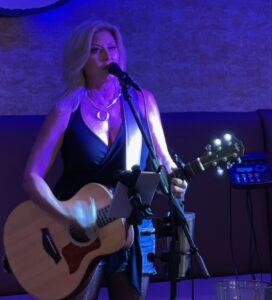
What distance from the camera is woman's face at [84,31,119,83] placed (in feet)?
7.13

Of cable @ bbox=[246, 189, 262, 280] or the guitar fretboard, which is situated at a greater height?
the guitar fretboard

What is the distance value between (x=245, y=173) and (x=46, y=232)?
111 centimetres

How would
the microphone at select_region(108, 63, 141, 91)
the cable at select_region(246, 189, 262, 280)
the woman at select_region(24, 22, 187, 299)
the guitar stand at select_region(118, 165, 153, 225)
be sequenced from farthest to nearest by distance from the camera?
the cable at select_region(246, 189, 262, 280) < the woman at select_region(24, 22, 187, 299) < the microphone at select_region(108, 63, 141, 91) < the guitar stand at select_region(118, 165, 153, 225)

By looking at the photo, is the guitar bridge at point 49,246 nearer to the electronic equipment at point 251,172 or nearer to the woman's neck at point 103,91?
the woman's neck at point 103,91

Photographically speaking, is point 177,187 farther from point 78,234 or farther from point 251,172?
point 251,172

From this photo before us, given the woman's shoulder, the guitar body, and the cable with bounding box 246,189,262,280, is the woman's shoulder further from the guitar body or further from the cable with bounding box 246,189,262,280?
the cable with bounding box 246,189,262,280

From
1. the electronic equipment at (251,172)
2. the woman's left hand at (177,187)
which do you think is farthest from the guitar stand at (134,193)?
the electronic equipment at (251,172)

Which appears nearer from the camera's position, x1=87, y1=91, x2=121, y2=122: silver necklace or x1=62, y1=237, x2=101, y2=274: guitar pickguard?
x1=62, y1=237, x2=101, y2=274: guitar pickguard

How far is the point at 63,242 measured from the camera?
2.13 m

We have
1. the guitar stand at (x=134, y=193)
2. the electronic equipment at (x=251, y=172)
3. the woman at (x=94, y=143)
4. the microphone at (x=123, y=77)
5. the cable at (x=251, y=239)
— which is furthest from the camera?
the cable at (x=251, y=239)

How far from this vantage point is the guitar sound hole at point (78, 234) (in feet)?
6.85

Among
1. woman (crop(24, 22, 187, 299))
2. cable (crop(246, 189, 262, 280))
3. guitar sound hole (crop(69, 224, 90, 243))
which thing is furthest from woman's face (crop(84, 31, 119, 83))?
cable (crop(246, 189, 262, 280))

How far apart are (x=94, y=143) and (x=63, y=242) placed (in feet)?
1.23

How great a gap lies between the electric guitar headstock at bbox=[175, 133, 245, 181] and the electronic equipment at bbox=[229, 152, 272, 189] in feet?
2.91
